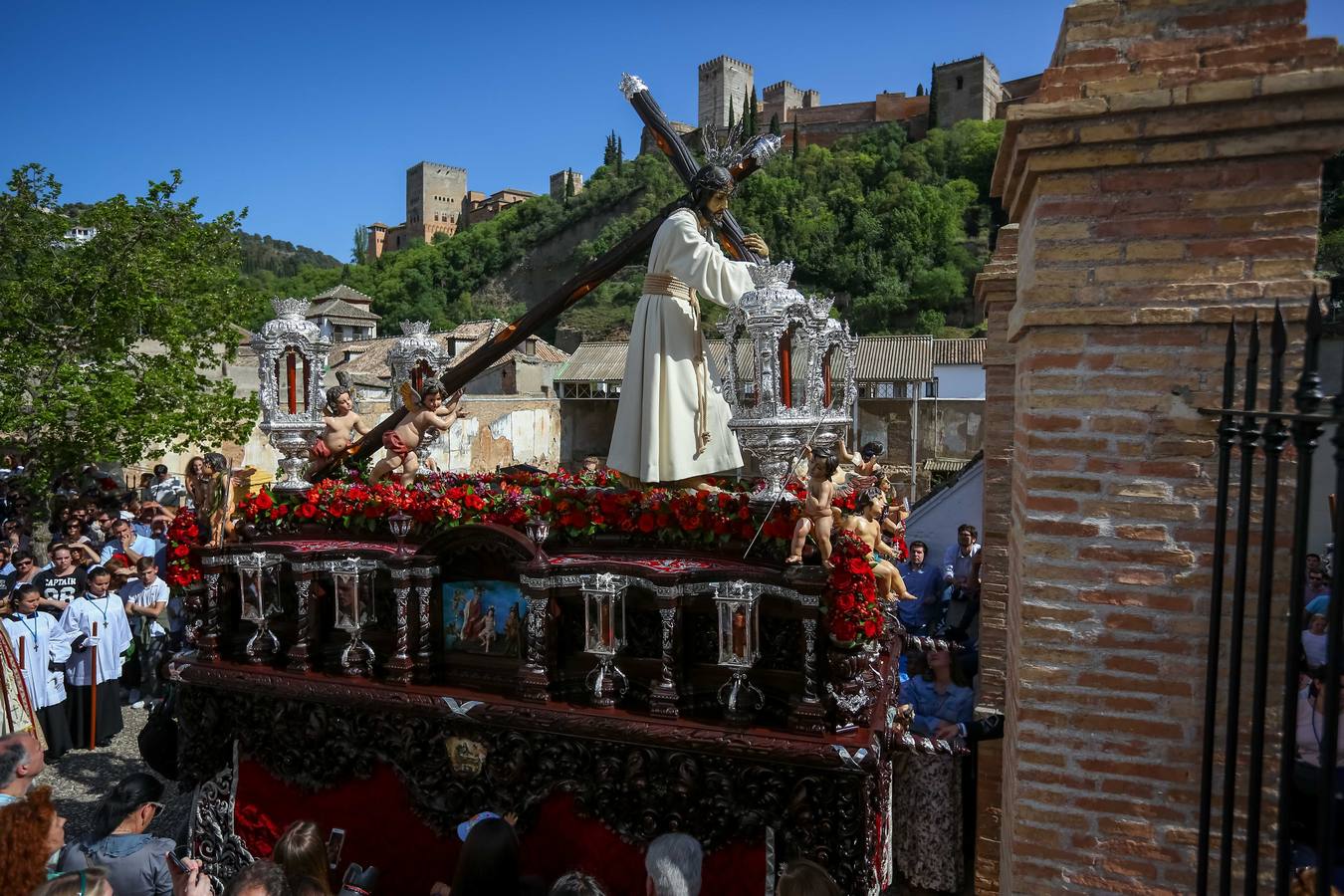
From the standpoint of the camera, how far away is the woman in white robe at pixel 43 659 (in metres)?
8.60

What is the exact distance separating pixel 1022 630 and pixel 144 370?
16564 mm

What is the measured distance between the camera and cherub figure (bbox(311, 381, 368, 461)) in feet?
24.8

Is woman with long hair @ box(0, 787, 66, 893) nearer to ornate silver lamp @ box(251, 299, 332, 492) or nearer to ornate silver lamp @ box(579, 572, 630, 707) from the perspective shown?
ornate silver lamp @ box(579, 572, 630, 707)

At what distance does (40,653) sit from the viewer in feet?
28.6

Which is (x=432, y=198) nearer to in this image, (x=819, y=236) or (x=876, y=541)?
(x=819, y=236)

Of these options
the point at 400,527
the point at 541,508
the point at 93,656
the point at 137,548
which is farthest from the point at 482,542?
the point at 137,548

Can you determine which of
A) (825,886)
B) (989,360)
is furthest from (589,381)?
(825,886)

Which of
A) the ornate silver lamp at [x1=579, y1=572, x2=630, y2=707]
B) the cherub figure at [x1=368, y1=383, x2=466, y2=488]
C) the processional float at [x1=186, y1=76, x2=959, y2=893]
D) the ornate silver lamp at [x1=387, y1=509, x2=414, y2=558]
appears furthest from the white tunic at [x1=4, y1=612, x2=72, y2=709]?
the ornate silver lamp at [x1=579, y1=572, x2=630, y2=707]

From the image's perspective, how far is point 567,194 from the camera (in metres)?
87.0

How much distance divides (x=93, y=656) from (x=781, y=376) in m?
7.94

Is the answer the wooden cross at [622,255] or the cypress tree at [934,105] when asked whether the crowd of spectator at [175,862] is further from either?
the cypress tree at [934,105]

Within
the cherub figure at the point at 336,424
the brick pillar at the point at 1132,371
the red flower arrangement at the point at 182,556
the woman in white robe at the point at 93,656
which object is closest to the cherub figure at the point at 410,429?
the cherub figure at the point at 336,424

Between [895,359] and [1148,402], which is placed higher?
[895,359]

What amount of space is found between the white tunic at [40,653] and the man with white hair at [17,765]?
458 centimetres
